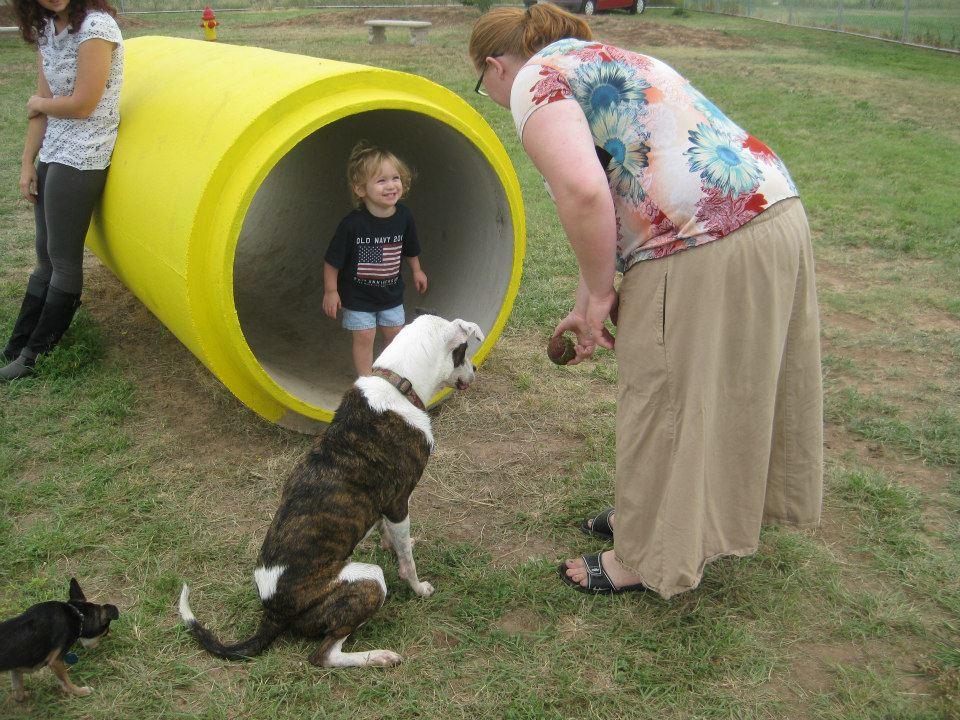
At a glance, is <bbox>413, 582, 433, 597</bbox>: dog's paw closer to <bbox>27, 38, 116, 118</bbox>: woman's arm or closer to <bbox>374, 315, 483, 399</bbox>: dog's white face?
<bbox>374, 315, 483, 399</bbox>: dog's white face

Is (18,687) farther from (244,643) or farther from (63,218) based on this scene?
(63,218)

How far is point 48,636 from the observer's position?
2.91m

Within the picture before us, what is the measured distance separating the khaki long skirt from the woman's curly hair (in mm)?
3661

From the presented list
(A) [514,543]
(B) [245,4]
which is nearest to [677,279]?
(A) [514,543]

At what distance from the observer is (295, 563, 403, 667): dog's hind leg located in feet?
10.2

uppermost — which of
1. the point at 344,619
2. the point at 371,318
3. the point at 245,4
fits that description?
the point at 245,4

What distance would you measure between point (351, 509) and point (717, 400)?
1.47 m

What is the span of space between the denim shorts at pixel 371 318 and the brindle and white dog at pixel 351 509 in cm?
122

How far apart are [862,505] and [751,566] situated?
0.82 metres

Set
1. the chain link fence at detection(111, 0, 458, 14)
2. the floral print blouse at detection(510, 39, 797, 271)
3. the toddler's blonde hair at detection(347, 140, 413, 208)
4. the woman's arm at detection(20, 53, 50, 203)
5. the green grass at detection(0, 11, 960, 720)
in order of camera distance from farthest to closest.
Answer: the chain link fence at detection(111, 0, 458, 14), the woman's arm at detection(20, 53, 50, 203), the toddler's blonde hair at detection(347, 140, 413, 208), the green grass at detection(0, 11, 960, 720), the floral print blouse at detection(510, 39, 797, 271)

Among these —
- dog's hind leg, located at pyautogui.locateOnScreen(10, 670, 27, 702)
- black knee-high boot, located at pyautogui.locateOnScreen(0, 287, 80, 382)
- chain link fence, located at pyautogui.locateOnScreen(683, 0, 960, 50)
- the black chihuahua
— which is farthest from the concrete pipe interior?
chain link fence, located at pyautogui.locateOnScreen(683, 0, 960, 50)

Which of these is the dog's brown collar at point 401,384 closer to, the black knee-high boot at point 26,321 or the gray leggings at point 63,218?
the gray leggings at point 63,218

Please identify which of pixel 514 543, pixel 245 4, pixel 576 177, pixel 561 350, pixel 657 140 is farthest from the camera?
pixel 245 4

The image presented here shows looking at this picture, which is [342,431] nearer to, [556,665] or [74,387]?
[556,665]
